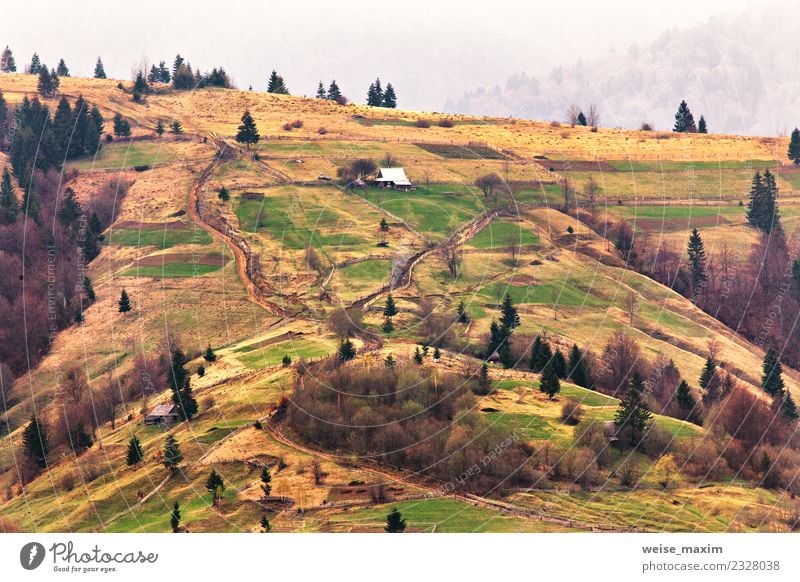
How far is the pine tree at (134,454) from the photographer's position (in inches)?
3962

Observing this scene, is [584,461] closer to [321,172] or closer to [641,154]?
[321,172]

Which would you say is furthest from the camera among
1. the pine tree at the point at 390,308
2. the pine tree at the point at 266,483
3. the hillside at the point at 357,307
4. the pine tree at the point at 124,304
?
the pine tree at the point at 124,304

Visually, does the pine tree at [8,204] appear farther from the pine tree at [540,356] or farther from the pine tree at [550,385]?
the pine tree at [550,385]

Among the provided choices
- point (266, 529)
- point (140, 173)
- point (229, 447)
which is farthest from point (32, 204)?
point (266, 529)

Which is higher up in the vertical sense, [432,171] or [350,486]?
[432,171]

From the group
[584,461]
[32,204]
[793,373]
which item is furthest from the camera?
[32,204]

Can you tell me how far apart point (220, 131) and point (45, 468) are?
95897 mm

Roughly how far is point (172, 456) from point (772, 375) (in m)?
64.9

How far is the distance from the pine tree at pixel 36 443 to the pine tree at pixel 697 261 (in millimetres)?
83209

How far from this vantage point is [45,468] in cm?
10712

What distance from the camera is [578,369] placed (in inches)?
4719

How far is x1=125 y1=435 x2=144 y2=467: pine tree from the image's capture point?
10062cm

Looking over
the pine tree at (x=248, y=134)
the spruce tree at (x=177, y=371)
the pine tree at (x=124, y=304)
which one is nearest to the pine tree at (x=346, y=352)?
the spruce tree at (x=177, y=371)
